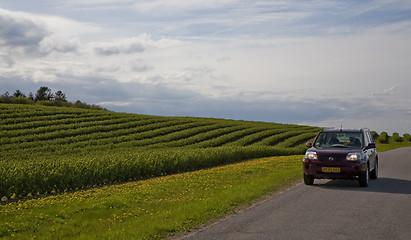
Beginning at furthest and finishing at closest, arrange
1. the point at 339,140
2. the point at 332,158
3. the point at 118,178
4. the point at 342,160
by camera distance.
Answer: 1. the point at 118,178
2. the point at 339,140
3. the point at 332,158
4. the point at 342,160

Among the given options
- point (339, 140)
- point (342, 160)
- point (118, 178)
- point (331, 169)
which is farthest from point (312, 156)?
point (118, 178)

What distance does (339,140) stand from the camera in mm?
16094

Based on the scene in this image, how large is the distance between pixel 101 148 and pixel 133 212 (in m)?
24.3

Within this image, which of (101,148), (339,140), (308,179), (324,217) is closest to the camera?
(324,217)

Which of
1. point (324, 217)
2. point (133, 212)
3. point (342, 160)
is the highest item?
point (342, 160)

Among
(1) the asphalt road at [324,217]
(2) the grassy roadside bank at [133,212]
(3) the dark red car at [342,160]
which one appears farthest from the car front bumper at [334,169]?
(2) the grassy roadside bank at [133,212]

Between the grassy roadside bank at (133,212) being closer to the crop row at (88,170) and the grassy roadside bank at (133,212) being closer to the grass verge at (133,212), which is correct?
the grass verge at (133,212)

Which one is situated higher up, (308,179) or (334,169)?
(334,169)

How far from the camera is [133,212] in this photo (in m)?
11.3

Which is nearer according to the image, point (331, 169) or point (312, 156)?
point (331, 169)

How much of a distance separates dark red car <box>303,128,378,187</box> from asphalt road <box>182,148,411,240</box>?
0.68 m

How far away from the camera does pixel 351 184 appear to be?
1562 centimetres

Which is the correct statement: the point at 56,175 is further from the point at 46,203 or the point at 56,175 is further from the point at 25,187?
the point at 46,203

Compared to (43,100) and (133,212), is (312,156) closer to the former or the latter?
(133,212)
